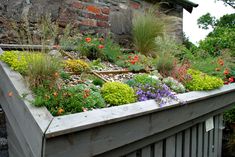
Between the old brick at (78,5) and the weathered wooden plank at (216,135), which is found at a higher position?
the old brick at (78,5)

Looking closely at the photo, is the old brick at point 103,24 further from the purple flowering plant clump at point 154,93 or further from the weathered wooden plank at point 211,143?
the weathered wooden plank at point 211,143

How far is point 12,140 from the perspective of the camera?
2.50 m

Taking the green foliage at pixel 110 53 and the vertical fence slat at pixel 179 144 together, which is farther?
the green foliage at pixel 110 53

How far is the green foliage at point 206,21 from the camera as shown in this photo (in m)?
9.76

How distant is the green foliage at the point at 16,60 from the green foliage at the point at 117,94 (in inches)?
26.7

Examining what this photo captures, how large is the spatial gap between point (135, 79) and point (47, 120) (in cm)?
125

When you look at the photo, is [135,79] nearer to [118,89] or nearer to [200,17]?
[118,89]

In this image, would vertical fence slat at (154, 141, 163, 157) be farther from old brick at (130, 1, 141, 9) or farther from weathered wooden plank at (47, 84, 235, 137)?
old brick at (130, 1, 141, 9)

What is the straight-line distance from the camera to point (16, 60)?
6.53ft

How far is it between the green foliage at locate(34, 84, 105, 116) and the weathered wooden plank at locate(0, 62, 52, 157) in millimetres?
68

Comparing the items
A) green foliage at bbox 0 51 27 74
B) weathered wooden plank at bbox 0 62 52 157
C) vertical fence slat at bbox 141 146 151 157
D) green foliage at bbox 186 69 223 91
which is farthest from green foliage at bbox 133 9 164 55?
weathered wooden plank at bbox 0 62 52 157

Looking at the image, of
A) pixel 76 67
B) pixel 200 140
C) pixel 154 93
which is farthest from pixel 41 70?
pixel 200 140

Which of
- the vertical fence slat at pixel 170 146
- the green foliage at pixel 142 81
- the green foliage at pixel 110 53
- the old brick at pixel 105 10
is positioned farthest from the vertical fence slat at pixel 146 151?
the old brick at pixel 105 10

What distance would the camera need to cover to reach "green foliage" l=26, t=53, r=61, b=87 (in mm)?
1703
